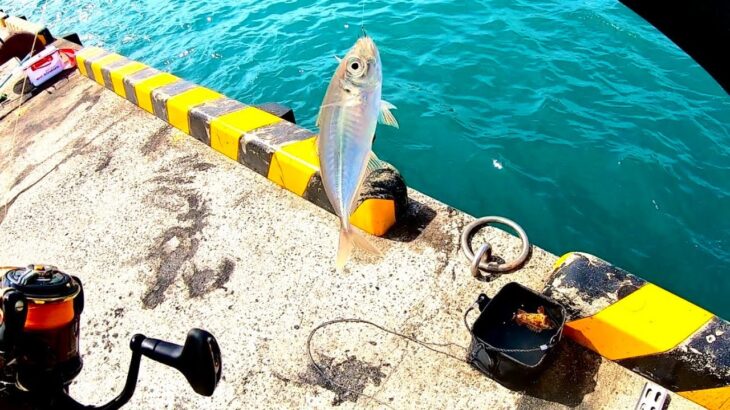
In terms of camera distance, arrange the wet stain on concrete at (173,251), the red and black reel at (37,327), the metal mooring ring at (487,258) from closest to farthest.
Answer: the red and black reel at (37,327) < the metal mooring ring at (487,258) < the wet stain on concrete at (173,251)

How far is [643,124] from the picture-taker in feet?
19.4

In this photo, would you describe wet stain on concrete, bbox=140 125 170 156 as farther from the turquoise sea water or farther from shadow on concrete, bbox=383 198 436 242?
shadow on concrete, bbox=383 198 436 242

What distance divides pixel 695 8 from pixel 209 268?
11.6 ft

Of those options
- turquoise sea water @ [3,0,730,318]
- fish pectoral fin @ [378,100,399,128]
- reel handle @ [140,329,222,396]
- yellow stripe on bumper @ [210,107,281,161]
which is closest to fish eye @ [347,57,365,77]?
fish pectoral fin @ [378,100,399,128]

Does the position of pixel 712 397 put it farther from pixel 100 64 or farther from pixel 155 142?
pixel 100 64

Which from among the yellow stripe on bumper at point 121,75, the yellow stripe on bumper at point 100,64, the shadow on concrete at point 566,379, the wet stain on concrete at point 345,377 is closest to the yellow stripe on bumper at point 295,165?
the wet stain on concrete at point 345,377

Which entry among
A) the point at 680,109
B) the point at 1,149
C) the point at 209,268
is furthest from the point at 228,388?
the point at 680,109

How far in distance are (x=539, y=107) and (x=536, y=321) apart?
408 cm

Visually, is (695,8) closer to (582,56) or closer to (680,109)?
(680,109)

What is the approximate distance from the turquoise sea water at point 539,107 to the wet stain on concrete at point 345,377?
2.49 m

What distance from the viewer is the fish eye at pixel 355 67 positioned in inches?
73.8

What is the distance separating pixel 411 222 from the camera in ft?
12.8

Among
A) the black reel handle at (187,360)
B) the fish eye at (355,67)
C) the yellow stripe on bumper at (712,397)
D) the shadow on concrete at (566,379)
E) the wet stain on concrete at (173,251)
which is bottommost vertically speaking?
the wet stain on concrete at (173,251)

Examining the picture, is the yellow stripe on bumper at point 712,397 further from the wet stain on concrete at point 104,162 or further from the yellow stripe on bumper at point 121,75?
the yellow stripe on bumper at point 121,75
